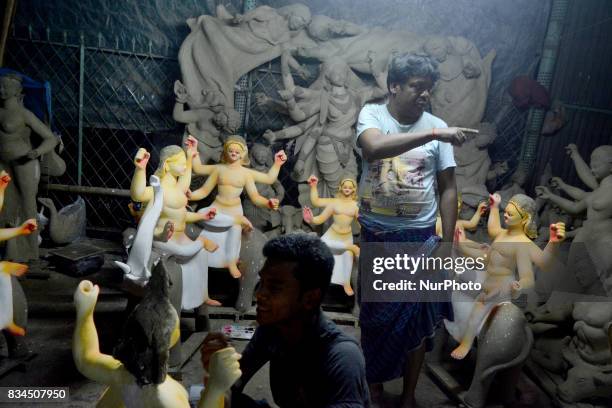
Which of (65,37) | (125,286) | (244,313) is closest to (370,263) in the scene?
(125,286)

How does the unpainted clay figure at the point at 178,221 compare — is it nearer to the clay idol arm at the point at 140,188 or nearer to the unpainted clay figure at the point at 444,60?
the clay idol arm at the point at 140,188

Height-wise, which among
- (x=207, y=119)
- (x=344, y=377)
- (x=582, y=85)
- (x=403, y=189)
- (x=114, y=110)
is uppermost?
(x=582, y=85)

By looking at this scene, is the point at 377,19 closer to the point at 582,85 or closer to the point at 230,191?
the point at 582,85

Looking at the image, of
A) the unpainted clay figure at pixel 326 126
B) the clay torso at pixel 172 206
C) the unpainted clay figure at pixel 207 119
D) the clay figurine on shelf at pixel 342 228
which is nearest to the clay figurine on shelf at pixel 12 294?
the clay torso at pixel 172 206

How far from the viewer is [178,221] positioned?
3.39m

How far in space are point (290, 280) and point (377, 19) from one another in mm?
5096

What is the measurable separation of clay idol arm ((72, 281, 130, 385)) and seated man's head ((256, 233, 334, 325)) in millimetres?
469

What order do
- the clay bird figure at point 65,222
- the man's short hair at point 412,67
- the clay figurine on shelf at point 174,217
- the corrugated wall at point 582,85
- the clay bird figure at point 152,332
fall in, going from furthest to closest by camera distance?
the corrugated wall at point 582,85 → the clay bird figure at point 65,222 → the clay figurine on shelf at point 174,217 → the man's short hair at point 412,67 → the clay bird figure at point 152,332

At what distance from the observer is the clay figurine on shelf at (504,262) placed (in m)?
3.07

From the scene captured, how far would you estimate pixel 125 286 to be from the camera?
9.53 feet

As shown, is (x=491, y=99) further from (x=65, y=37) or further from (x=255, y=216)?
(x=65, y=37)

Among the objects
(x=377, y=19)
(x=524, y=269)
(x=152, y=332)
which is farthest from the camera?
(x=377, y=19)

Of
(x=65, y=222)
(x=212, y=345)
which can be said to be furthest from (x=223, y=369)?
(x=65, y=222)

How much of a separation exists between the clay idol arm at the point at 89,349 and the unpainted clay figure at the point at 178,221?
4.79 feet
